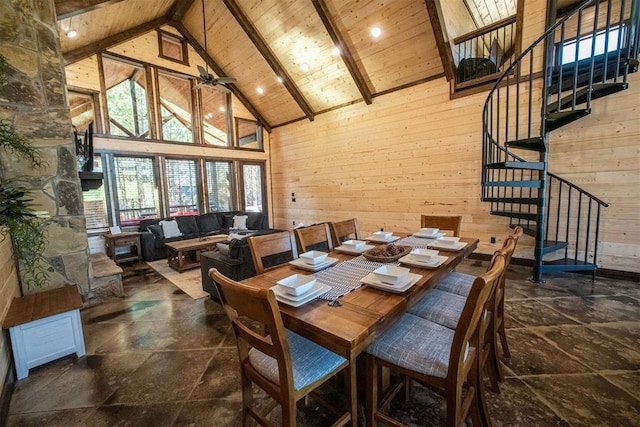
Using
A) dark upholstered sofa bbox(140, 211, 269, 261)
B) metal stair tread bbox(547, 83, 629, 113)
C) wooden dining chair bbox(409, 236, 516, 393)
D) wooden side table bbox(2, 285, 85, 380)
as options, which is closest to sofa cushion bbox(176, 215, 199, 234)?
dark upholstered sofa bbox(140, 211, 269, 261)

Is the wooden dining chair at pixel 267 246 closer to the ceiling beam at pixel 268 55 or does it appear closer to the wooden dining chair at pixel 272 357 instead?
the wooden dining chair at pixel 272 357

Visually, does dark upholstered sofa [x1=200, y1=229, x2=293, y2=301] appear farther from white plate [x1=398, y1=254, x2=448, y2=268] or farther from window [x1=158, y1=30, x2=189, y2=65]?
window [x1=158, y1=30, x2=189, y2=65]

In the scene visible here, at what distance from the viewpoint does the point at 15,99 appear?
2609 mm

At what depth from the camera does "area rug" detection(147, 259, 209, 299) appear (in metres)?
3.56

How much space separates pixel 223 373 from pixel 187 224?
4.83 metres

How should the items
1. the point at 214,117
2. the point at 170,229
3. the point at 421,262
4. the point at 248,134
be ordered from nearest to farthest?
the point at 421,262, the point at 170,229, the point at 214,117, the point at 248,134

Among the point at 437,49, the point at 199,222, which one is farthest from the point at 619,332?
the point at 199,222

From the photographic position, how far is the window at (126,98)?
18.4ft

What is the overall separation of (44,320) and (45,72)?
8.17 feet

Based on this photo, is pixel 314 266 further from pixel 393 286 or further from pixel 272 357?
pixel 272 357

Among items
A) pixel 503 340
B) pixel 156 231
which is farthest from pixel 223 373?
pixel 156 231

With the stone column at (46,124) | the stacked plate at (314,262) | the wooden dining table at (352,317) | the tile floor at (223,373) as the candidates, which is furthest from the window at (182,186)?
the wooden dining table at (352,317)

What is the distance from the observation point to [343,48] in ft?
16.0

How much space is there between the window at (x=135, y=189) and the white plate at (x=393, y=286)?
6.13 meters
